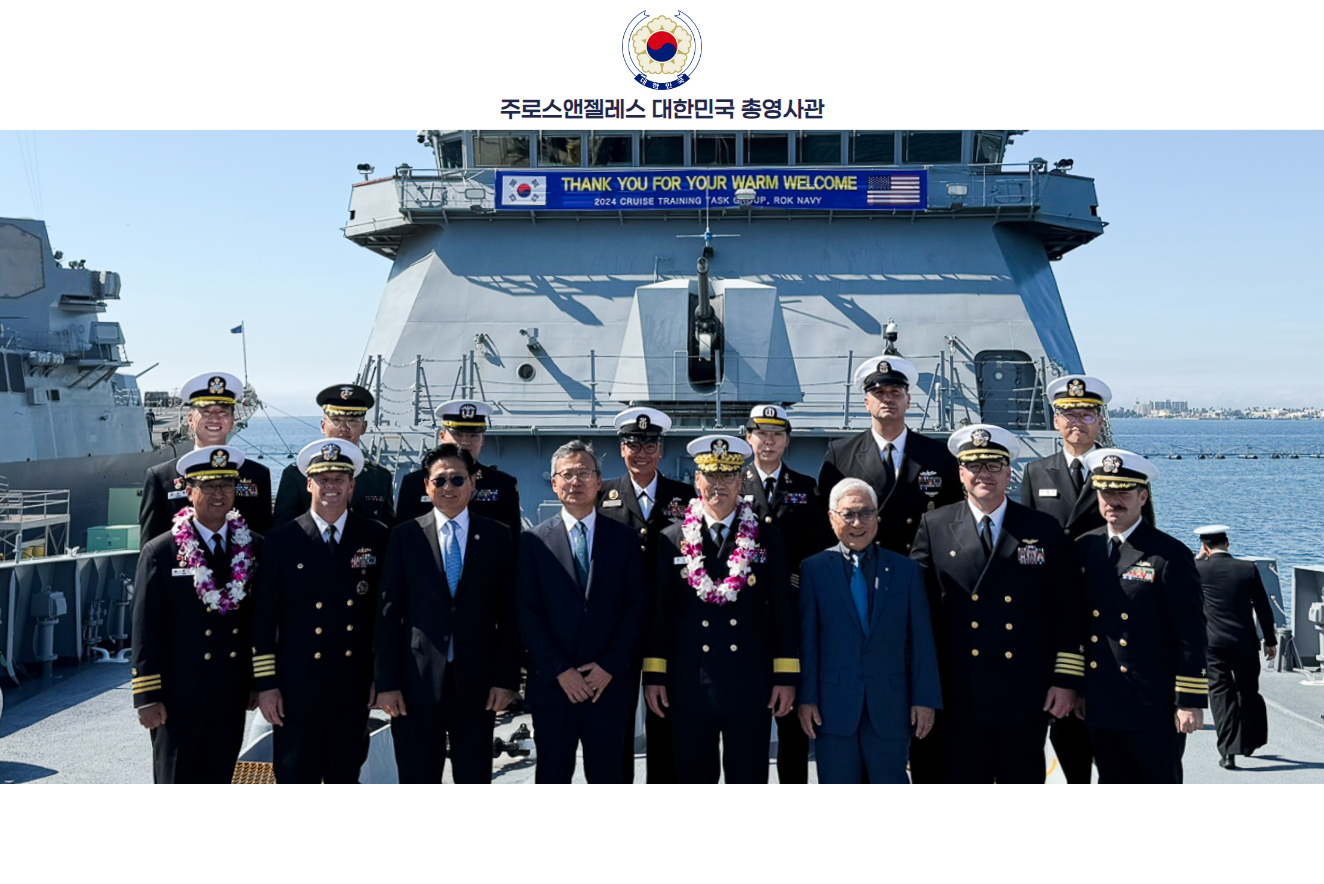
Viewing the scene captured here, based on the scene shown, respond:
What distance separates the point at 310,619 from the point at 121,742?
3.83m

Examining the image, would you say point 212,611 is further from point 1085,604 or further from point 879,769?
point 1085,604

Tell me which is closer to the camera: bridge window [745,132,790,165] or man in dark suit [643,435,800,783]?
man in dark suit [643,435,800,783]

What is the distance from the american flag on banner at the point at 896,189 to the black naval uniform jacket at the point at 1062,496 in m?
7.53

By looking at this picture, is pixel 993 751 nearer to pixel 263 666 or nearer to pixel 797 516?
pixel 797 516

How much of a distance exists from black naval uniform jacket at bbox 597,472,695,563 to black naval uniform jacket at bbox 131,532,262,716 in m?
1.53

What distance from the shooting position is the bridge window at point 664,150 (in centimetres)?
1205

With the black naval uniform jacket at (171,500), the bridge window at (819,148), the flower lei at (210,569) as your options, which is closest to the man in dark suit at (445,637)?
the flower lei at (210,569)

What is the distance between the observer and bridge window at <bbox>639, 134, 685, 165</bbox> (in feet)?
39.5

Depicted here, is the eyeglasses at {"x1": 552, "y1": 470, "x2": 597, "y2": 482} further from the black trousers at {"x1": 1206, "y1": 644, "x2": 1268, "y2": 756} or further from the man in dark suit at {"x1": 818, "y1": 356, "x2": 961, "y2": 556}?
the black trousers at {"x1": 1206, "y1": 644, "x2": 1268, "y2": 756}

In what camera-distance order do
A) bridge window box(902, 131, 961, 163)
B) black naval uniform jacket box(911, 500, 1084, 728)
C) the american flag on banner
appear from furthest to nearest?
1. bridge window box(902, 131, 961, 163)
2. the american flag on banner
3. black naval uniform jacket box(911, 500, 1084, 728)

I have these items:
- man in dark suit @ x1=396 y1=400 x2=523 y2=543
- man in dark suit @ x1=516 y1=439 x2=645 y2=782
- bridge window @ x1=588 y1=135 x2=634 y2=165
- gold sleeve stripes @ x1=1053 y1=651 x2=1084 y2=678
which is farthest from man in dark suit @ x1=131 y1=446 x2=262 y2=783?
bridge window @ x1=588 y1=135 x2=634 y2=165

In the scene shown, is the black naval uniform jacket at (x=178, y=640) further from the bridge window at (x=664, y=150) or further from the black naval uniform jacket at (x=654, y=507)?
the bridge window at (x=664, y=150)

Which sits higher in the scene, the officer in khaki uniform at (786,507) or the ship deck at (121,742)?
the officer in khaki uniform at (786,507)

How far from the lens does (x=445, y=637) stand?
3.86 metres
